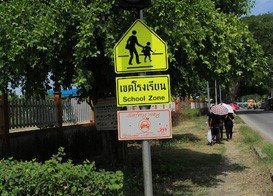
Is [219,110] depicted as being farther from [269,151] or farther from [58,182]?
[58,182]

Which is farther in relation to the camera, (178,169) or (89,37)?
(178,169)

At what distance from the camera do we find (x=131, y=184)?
932cm

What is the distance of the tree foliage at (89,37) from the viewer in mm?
8344

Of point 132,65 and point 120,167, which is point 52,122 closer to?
point 120,167

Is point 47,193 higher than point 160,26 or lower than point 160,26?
lower

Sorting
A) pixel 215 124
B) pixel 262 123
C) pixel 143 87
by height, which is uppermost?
pixel 143 87

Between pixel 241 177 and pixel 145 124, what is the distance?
5.35 m

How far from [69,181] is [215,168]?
262 inches

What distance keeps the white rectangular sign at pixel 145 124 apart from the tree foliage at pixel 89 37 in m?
2.31

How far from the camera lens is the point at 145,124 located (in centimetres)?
618

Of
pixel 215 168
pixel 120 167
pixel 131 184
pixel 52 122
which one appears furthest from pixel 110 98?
pixel 52 122

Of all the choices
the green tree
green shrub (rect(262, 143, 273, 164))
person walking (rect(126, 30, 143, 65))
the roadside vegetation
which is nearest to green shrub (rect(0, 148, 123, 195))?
person walking (rect(126, 30, 143, 65))

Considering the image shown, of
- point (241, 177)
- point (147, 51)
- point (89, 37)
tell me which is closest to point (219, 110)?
point (241, 177)

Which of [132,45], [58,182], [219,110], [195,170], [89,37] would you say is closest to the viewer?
[58,182]
